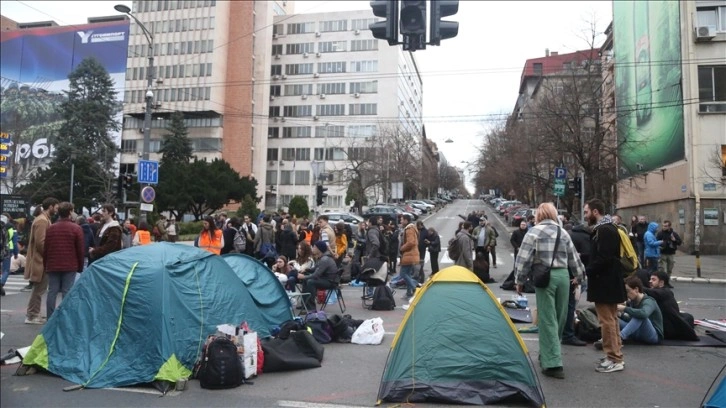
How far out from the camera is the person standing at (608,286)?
6.28 metres

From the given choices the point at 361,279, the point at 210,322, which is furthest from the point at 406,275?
the point at 210,322

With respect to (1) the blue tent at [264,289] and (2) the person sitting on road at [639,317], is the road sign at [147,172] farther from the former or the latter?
(2) the person sitting on road at [639,317]

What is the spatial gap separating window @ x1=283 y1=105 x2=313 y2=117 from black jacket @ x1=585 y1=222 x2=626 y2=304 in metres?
73.0

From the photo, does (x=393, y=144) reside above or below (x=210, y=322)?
above

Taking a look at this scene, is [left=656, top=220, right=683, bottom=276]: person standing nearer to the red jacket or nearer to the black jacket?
the black jacket

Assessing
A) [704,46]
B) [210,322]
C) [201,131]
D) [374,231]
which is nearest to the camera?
[210,322]

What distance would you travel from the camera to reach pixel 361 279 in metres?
10.9

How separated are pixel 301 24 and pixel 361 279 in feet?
243

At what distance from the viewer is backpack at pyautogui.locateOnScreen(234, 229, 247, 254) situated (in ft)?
48.0

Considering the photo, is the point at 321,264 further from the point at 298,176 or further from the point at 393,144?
the point at 298,176

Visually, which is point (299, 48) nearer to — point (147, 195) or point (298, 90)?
point (298, 90)

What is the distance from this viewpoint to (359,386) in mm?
5887

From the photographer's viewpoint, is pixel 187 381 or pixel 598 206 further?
pixel 598 206

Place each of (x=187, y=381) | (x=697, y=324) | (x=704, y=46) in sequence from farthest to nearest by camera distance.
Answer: (x=704, y=46) → (x=697, y=324) → (x=187, y=381)
